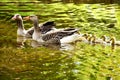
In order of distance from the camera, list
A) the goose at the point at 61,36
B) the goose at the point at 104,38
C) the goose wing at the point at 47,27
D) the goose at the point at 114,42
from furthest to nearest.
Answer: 1. the goose wing at the point at 47,27
2. the goose at the point at 61,36
3. the goose at the point at 104,38
4. the goose at the point at 114,42

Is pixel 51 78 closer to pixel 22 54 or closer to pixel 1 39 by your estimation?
pixel 22 54

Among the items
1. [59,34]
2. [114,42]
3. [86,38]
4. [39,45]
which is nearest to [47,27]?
[59,34]

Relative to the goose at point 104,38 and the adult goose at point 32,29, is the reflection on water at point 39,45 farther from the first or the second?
the goose at point 104,38

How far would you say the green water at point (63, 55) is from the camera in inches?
525

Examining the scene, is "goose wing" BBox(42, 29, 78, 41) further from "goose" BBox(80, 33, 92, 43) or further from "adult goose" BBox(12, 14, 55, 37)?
"adult goose" BBox(12, 14, 55, 37)

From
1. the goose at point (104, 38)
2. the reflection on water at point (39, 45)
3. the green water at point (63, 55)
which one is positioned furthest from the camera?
the goose at point (104, 38)

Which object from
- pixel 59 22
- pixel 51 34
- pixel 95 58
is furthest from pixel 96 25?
pixel 95 58

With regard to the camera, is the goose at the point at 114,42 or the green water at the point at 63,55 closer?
the green water at the point at 63,55

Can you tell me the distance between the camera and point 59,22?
2372cm

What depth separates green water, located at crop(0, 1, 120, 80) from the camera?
13.3m

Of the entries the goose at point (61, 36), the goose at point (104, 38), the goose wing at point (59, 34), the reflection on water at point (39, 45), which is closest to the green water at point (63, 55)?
the reflection on water at point (39, 45)

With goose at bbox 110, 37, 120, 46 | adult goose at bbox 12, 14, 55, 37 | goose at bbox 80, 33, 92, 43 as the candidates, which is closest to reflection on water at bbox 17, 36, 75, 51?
goose at bbox 80, 33, 92, 43

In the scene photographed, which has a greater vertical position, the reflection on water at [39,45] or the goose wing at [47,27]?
the goose wing at [47,27]

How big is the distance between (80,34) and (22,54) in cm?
427
